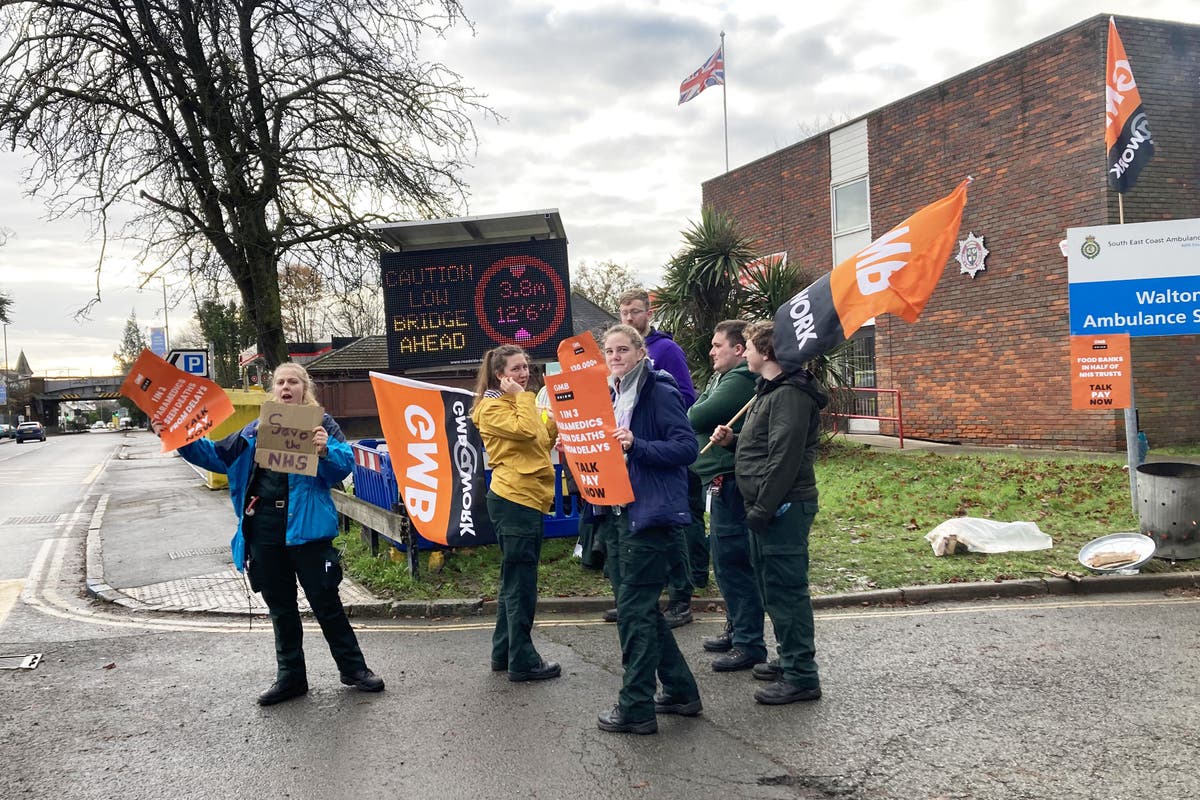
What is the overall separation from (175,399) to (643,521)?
2.84m

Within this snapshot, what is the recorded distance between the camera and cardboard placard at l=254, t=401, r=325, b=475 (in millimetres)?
4402

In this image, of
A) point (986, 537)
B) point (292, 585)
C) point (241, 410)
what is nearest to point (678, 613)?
point (292, 585)

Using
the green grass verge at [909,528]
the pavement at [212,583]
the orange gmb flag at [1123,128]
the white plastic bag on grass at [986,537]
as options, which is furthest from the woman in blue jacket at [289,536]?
the orange gmb flag at [1123,128]

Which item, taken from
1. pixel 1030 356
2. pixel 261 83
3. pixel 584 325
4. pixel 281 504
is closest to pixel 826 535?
pixel 281 504

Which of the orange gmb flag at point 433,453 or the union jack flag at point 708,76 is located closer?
the orange gmb flag at point 433,453

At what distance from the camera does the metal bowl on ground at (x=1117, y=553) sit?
670cm

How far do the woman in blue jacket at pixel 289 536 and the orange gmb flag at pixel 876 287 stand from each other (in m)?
2.61

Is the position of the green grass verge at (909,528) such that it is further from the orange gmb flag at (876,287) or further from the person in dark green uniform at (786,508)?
the orange gmb flag at (876,287)

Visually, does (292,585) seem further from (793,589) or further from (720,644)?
(793,589)

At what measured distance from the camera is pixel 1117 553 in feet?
22.7

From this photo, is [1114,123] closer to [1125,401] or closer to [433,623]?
[1125,401]

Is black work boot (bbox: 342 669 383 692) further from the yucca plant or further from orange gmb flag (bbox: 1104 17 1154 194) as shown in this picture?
the yucca plant

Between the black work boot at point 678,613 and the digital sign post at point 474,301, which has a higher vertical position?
the digital sign post at point 474,301

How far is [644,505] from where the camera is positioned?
3936 mm
